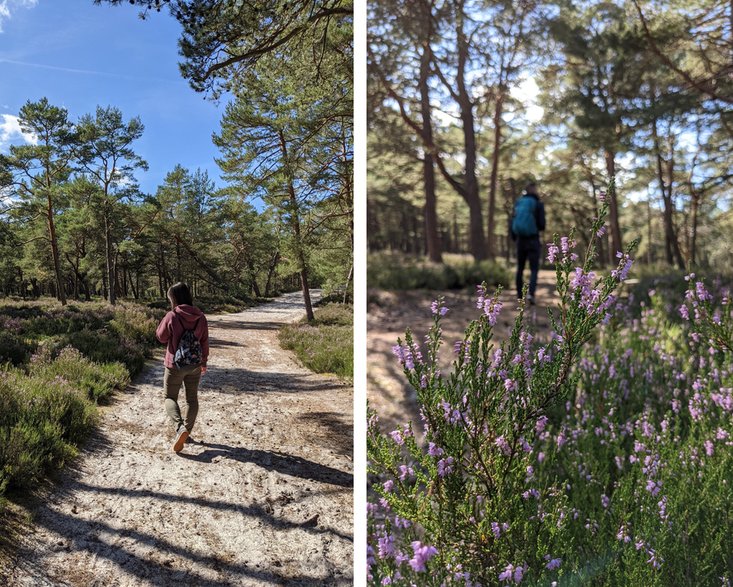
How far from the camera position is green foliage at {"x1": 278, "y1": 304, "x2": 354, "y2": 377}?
2.18 meters

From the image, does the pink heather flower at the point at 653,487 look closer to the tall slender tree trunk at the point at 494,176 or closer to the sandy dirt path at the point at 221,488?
the tall slender tree trunk at the point at 494,176

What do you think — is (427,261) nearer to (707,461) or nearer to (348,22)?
(707,461)

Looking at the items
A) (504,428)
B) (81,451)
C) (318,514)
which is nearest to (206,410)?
(81,451)

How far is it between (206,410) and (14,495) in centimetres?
61

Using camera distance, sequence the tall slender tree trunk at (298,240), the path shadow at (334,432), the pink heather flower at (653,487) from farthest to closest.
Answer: the tall slender tree trunk at (298,240) → the path shadow at (334,432) → the pink heather flower at (653,487)

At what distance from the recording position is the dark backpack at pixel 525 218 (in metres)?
1.60

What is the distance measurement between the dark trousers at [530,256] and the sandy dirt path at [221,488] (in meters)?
0.88

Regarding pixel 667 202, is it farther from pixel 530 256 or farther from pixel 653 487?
pixel 653 487

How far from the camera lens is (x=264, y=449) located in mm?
1966

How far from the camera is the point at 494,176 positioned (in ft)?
5.69

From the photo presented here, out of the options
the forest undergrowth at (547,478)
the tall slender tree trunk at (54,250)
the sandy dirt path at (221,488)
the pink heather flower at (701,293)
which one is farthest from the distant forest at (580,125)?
the tall slender tree trunk at (54,250)

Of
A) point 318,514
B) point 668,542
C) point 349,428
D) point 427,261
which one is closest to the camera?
point 668,542

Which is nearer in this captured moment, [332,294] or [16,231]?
[16,231]

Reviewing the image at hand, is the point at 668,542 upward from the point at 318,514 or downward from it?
upward
